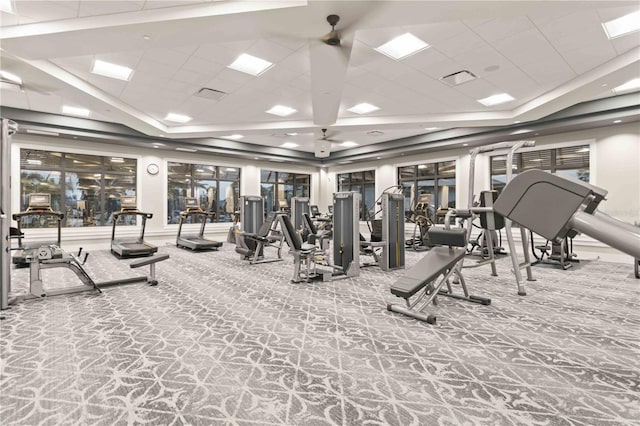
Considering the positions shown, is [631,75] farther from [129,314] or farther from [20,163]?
[20,163]

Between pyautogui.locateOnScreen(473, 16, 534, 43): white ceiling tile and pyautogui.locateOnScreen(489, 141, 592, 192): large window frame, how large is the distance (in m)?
4.20

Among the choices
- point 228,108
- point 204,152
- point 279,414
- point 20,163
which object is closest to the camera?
point 279,414

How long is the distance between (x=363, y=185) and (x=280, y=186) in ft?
11.4

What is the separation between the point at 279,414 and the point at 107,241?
937 cm

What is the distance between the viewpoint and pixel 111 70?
17.1 feet

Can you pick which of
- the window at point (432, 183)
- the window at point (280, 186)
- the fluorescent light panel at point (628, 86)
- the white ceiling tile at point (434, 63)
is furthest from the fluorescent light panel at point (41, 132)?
the fluorescent light panel at point (628, 86)

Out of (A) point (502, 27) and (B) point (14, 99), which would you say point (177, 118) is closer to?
(B) point (14, 99)

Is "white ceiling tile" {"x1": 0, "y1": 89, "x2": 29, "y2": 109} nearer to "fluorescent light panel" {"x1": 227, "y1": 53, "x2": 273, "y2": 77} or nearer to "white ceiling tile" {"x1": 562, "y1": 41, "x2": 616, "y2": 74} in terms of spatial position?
"fluorescent light panel" {"x1": 227, "y1": 53, "x2": 273, "y2": 77}

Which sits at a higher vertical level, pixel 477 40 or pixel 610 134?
pixel 477 40

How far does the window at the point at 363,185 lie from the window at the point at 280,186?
5.34 feet

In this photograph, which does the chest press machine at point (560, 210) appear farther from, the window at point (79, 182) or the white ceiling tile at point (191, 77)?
the window at point (79, 182)

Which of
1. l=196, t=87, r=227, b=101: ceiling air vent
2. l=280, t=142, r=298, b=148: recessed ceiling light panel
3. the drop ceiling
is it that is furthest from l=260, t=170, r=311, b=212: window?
l=196, t=87, r=227, b=101: ceiling air vent

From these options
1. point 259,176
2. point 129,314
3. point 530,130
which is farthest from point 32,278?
point 530,130

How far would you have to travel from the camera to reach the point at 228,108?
281 inches
